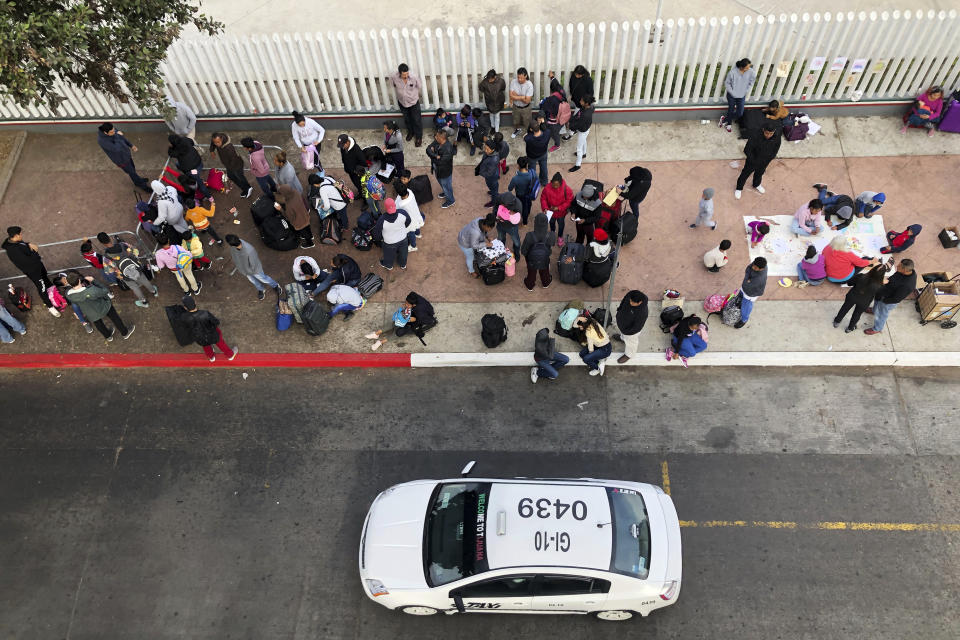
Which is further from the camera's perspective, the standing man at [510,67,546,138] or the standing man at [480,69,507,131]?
the standing man at [480,69,507,131]

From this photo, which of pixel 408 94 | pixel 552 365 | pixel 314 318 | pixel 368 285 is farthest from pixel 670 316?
pixel 408 94

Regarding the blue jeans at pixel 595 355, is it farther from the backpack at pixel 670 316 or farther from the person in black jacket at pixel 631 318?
the backpack at pixel 670 316

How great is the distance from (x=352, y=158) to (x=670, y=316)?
6.11 meters

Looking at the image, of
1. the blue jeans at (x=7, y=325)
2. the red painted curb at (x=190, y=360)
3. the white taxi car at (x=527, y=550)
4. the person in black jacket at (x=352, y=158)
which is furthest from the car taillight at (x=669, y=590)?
the blue jeans at (x=7, y=325)

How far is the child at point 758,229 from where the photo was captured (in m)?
11.7

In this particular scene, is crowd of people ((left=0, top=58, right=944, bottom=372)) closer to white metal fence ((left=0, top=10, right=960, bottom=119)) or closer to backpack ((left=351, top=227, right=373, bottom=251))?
backpack ((left=351, top=227, right=373, bottom=251))

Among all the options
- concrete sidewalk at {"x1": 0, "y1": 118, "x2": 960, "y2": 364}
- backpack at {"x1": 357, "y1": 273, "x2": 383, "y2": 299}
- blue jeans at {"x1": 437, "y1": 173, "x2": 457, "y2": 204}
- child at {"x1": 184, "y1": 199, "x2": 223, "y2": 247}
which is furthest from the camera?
blue jeans at {"x1": 437, "y1": 173, "x2": 457, "y2": 204}

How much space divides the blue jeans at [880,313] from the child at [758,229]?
2062 millimetres

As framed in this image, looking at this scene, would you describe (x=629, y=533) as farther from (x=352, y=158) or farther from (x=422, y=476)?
(x=352, y=158)

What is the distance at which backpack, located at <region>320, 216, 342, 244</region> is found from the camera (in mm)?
12414

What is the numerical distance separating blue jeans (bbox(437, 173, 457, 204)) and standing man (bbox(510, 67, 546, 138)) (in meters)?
2.00

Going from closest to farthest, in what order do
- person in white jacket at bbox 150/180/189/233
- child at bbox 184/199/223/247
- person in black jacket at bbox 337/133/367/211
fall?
person in white jacket at bbox 150/180/189/233
person in black jacket at bbox 337/133/367/211
child at bbox 184/199/223/247

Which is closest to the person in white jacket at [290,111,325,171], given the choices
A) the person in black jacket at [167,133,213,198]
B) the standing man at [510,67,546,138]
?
the person in black jacket at [167,133,213,198]

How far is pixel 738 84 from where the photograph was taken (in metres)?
12.8
